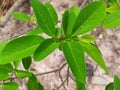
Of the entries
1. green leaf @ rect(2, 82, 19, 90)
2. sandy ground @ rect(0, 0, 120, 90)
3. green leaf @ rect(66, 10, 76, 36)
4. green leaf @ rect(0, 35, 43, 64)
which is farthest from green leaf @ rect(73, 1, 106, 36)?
sandy ground @ rect(0, 0, 120, 90)

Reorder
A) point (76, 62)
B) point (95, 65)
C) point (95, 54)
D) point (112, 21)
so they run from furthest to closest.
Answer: point (95, 65), point (112, 21), point (95, 54), point (76, 62)

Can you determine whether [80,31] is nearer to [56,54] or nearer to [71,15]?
[71,15]

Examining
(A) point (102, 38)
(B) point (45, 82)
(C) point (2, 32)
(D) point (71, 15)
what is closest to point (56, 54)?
(B) point (45, 82)

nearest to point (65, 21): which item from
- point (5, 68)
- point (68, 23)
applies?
point (68, 23)

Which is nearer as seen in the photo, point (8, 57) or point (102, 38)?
point (8, 57)

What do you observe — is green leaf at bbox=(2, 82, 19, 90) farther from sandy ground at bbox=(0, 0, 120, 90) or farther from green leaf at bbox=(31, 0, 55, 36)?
sandy ground at bbox=(0, 0, 120, 90)

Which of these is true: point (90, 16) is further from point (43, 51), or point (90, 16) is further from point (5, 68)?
point (5, 68)
